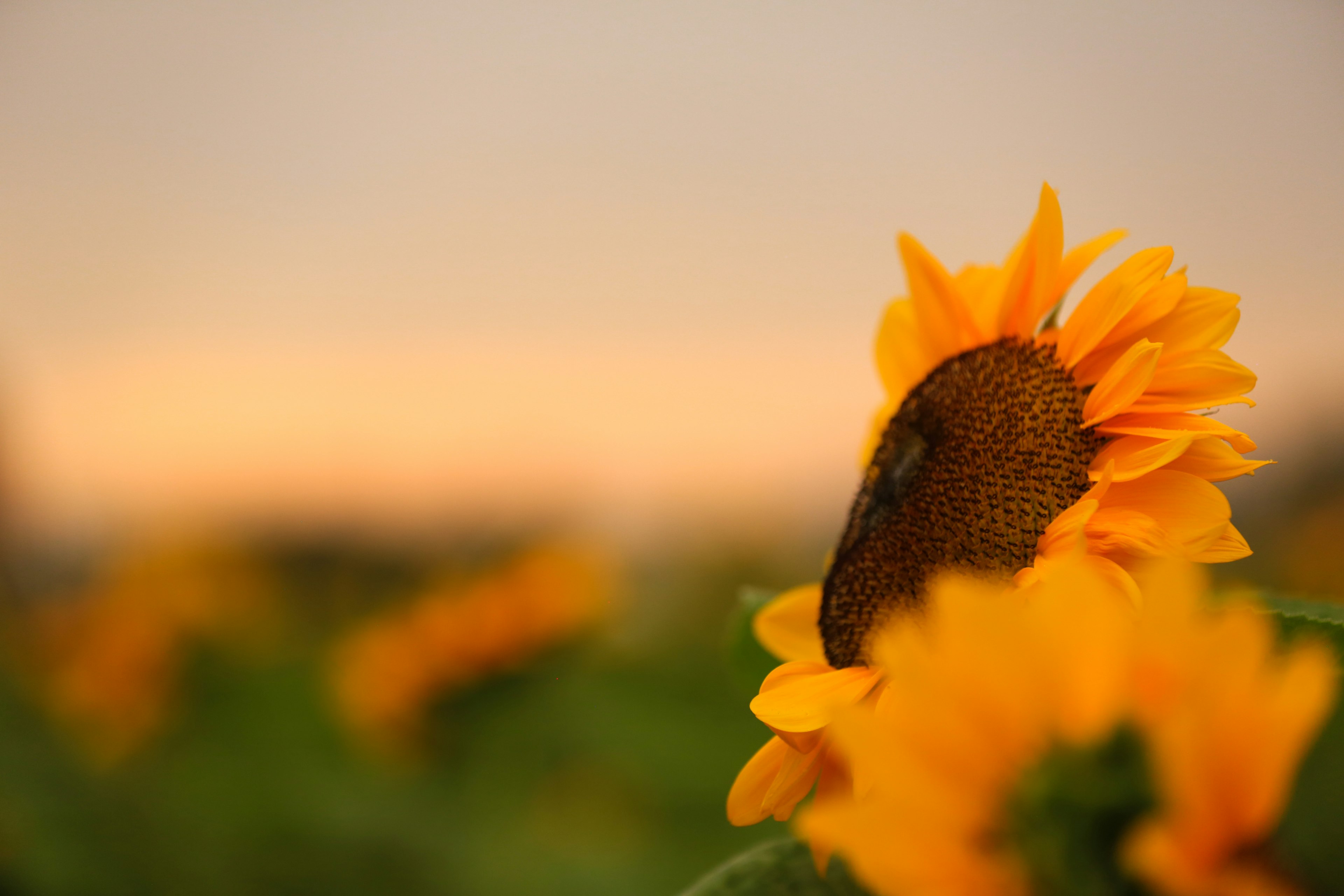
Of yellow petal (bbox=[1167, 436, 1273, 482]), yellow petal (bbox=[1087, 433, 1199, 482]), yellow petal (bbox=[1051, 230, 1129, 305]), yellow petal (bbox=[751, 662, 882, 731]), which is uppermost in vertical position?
yellow petal (bbox=[1051, 230, 1129, 305])

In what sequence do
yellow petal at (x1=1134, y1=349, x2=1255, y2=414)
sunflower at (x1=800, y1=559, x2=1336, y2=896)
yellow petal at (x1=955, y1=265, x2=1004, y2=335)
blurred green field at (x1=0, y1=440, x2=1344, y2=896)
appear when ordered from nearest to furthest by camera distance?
sunflower at (x1=800, y1=559, x2=1336, y2=896), yellow petal at (x1=1134, y1=349, x2=1255, y2=414), yellow petal at (x1=955, y1=265, x2=1004, y2=335), blurred green field at (x1=0, y1=440, x2=1344, y2=896)

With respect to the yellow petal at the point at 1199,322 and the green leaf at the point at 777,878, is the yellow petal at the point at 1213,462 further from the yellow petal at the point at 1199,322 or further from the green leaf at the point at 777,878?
the green leaf at the point at 777,878

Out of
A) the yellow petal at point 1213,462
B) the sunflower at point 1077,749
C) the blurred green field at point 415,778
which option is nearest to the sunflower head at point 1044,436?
the yellow petal at point 1213,462

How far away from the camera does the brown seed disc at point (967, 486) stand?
0.94 metres

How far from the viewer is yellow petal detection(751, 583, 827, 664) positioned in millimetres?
1147

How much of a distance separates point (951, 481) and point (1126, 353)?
0.22m

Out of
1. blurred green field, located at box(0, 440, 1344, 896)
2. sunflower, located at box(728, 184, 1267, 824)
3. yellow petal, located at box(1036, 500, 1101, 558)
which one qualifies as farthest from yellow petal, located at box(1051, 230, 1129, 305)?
blurred green field, located at box(0, 440, 1344, 896)

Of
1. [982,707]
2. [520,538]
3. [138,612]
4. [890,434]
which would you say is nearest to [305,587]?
[138,612]

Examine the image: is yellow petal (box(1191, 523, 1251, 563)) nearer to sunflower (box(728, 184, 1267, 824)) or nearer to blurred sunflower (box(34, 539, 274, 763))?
sunflower (box(728, 184, 1267, 824))

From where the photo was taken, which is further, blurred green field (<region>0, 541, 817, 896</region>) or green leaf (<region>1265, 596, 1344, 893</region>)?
blurred green field (<region>0, 541, 817, 896</region>)

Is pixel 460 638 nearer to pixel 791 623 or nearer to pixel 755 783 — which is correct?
pixel 791 623

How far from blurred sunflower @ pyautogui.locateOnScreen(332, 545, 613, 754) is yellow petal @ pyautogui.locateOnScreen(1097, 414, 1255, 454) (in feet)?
9.30

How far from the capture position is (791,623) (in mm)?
1162

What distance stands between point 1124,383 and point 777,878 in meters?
0.57
